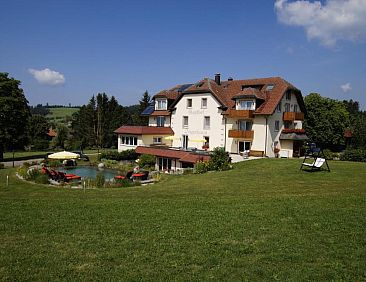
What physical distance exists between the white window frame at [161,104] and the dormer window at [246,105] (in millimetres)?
13210

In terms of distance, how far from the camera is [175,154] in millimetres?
36875

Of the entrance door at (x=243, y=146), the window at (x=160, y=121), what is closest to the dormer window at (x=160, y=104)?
the window at (x=160, y=121)

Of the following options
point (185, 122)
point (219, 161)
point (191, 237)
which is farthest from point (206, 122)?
point (191, 237)

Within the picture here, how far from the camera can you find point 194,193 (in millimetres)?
17484

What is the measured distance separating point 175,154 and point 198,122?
816cm

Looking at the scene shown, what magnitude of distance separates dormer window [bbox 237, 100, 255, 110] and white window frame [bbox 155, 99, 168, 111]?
43.3 ft

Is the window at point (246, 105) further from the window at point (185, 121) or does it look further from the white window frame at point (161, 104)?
the white window frame at point (161, 104)

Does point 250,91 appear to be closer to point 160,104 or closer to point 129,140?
point 160,104

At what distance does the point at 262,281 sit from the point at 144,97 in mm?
73759

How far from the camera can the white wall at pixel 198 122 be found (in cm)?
4116

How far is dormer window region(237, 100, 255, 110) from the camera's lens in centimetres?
3788

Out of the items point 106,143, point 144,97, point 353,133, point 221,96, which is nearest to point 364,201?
point 221,96

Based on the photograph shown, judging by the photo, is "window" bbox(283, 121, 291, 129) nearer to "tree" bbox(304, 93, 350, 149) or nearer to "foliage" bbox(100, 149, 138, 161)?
"tree" bbox(304, 93, 350, 149)

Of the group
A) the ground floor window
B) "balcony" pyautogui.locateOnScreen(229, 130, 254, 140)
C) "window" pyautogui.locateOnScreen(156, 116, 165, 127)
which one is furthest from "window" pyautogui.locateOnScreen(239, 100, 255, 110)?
"window" pyautogui.locateOnScreen(156, 116, 165, 127)
